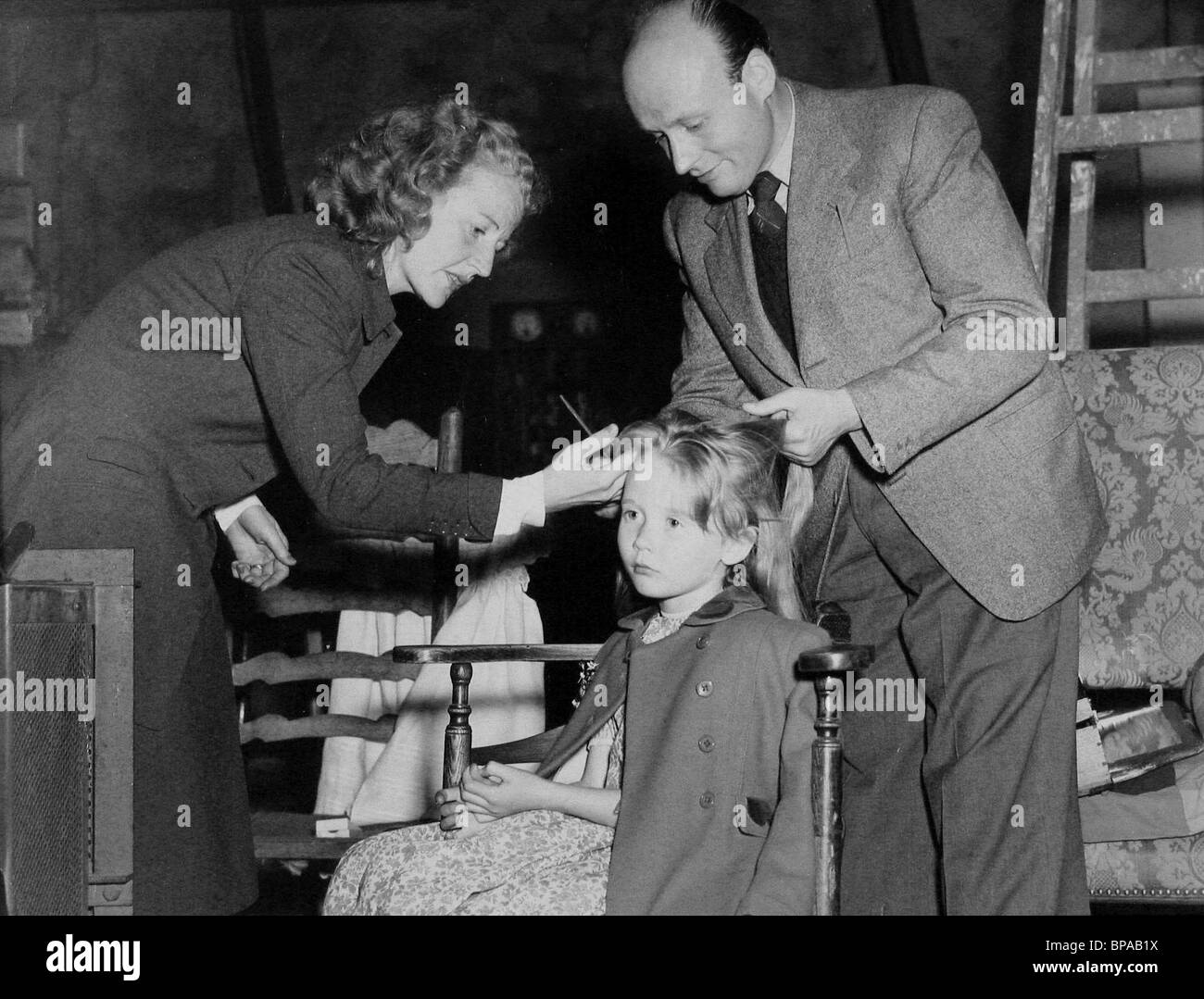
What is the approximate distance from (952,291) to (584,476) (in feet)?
1.97

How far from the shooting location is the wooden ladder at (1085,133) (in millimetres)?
2805

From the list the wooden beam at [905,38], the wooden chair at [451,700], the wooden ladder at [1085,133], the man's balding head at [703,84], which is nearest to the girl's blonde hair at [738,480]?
the wooden chair at [451,700]

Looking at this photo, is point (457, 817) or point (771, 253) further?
point (771, 253)

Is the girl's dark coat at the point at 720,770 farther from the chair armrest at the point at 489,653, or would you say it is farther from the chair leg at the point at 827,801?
the chair armrest at the point at 489,653

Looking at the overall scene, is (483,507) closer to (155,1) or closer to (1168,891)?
(1168,891)

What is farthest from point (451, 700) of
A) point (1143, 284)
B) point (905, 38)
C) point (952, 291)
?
point (905, 38)

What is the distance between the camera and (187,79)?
4.25m

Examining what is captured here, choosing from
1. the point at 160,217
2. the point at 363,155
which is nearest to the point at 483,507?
the point at 363,155

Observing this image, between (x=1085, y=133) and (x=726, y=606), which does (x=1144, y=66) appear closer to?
(x=1085, y=133)

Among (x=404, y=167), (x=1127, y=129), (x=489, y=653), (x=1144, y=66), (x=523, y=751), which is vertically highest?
(x=1144, y=66)

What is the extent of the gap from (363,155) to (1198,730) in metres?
1.78

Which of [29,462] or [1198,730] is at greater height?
[29,462]

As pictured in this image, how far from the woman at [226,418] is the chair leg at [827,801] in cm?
55

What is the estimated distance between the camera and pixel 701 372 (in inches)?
93.2
